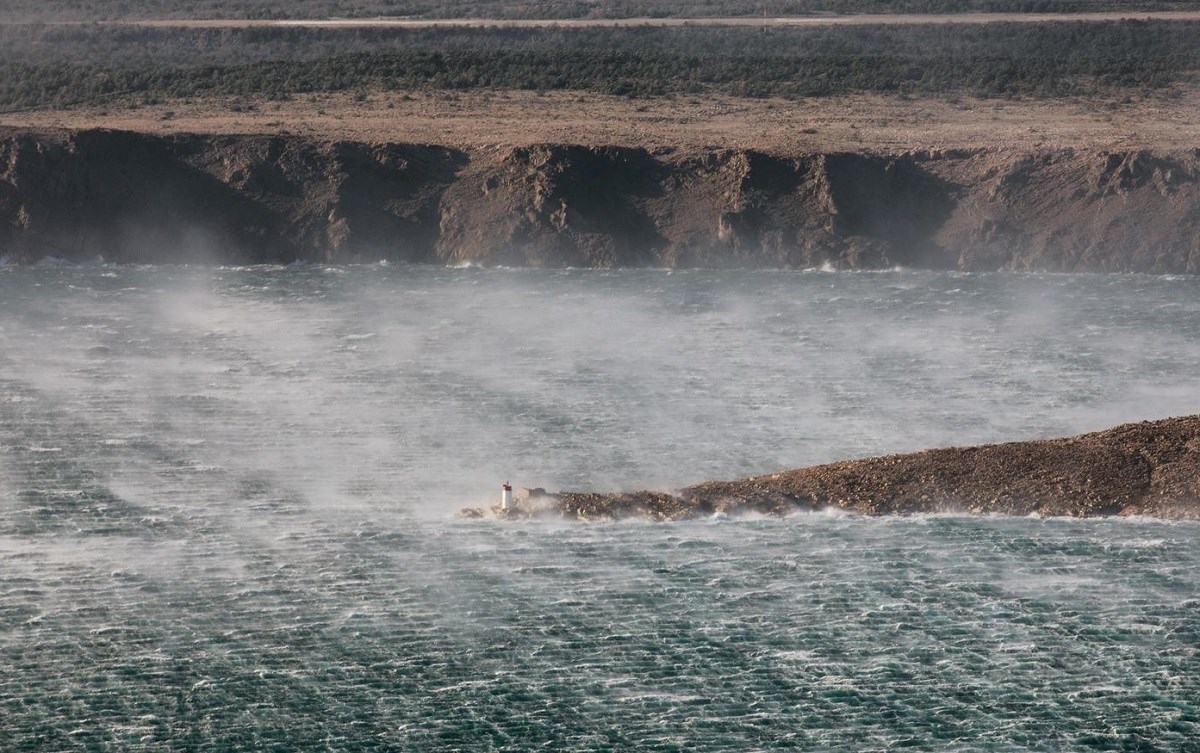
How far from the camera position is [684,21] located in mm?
101125

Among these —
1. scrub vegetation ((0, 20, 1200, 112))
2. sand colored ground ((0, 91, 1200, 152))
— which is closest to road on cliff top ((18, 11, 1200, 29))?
scrub vegetation ((0, 20, 1200, 112))

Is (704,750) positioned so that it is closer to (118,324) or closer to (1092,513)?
(1092,513)

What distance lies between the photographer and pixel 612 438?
4019cm

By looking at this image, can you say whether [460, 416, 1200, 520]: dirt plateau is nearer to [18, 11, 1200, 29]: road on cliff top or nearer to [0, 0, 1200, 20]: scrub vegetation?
[18, 11, 1200, 29]: road on cliff top

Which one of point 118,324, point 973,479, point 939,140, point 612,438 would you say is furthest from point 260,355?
Result: point 939,140

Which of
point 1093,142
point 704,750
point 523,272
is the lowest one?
point 704,750

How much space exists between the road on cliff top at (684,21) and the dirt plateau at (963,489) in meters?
65.5

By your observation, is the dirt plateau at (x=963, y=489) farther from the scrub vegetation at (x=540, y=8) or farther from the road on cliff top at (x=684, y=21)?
the scrub vegetation at (x=540, y=8)

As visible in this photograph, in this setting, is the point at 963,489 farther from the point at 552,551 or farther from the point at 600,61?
the point at 600,61

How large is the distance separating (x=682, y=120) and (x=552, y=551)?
1807 inches

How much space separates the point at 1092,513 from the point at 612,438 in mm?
11763

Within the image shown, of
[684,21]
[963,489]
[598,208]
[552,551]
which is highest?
[684,21]

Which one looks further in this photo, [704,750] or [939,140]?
[939,140]

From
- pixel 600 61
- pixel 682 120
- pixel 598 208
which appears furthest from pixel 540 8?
pixel 598 208
